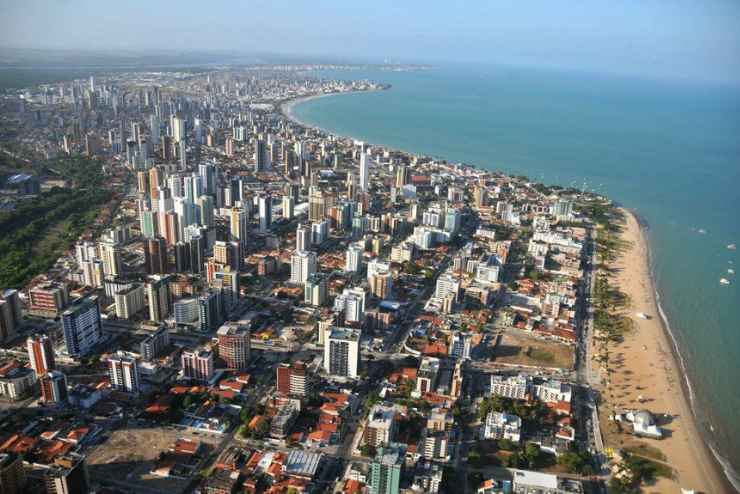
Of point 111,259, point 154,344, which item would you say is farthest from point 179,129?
point 154,344

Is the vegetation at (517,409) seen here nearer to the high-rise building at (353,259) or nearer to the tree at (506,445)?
the tree at (506,445)

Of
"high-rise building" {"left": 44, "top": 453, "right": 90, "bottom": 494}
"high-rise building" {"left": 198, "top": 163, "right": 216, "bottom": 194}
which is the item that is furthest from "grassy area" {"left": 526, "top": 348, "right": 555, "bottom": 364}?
"high-rise building" {"left": 198, "top": 163, "right": 216, "bottom": 194}

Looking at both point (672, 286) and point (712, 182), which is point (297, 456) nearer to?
point (672, 286)

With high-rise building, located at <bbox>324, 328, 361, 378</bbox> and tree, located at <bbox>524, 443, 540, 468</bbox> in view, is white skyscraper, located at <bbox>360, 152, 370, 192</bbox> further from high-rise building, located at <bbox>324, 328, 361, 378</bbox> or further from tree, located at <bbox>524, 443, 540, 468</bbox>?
tree, located at <bbox>524, 443, 540, 468</bbox>

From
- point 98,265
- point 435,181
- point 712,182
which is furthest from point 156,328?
point 712,182

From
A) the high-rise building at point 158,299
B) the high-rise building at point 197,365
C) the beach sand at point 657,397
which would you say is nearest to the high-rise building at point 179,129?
the high-rise building at point 158,299

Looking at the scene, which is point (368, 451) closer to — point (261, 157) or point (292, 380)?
point (292, 380)
